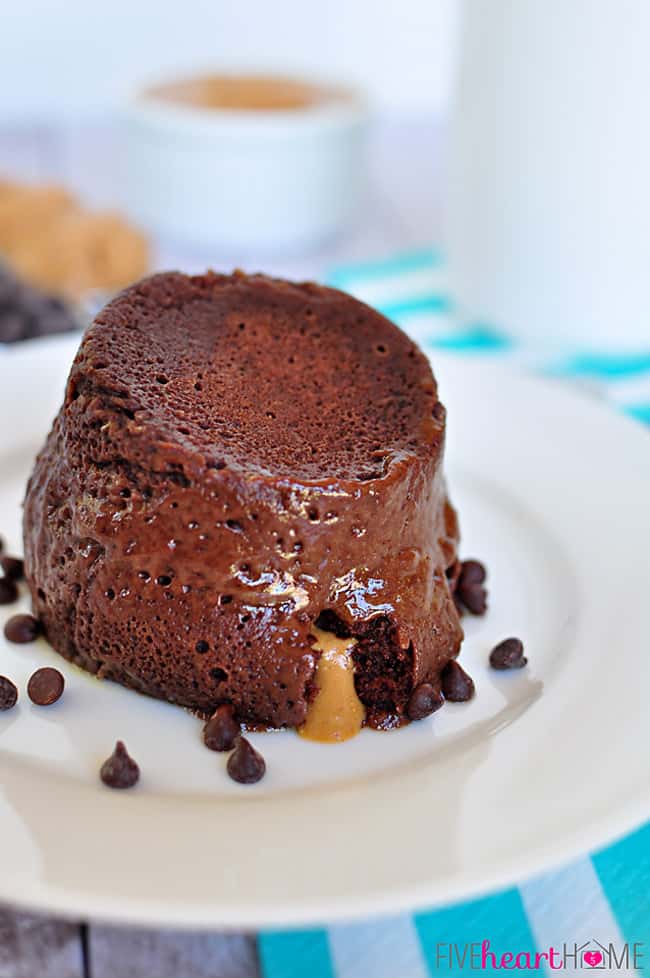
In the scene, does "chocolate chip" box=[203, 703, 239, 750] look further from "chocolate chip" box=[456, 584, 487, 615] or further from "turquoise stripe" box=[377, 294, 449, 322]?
"turquoise stripe" box=[377, 294, 449, 322]

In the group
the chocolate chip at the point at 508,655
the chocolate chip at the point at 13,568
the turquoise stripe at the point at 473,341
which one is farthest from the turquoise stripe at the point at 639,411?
the chocolate chip at the point at 13,568

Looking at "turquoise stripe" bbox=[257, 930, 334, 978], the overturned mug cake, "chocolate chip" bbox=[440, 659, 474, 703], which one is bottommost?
"turquoise stripe" bbox=[257, 930, 334, 978]

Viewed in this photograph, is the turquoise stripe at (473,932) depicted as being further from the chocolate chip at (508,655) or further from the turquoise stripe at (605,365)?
the turquoise stripe at (605,365)

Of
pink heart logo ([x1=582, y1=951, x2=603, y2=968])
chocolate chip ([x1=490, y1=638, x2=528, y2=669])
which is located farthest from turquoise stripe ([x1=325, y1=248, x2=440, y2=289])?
pink heart logo ([x1=582, y1=951, x2=603, y2=968])

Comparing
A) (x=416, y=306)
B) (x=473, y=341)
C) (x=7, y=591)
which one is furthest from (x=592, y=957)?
(x=416, y=306)

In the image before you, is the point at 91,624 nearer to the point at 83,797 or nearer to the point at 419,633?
the point at 83,797

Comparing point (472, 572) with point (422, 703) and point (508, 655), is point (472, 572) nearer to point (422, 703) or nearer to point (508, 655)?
point (508, 655)
